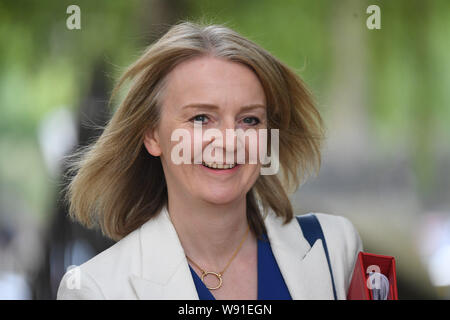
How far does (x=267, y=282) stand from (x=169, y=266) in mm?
299

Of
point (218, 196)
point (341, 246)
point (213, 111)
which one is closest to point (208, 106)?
point (213, 111)

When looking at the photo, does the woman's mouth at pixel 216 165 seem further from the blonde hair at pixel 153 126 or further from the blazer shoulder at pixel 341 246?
the blazer shoulder at pixel 341 246

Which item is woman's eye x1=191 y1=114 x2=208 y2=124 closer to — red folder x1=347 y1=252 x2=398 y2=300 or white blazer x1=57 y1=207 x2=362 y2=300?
white blazer x1=57 y1=207 x2=362 y2=300

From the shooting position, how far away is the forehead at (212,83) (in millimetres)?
1423

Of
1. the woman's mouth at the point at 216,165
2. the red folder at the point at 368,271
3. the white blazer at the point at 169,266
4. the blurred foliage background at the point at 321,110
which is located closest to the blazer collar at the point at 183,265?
the white blazer at the point at 169,266

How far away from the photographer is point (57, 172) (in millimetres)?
2383

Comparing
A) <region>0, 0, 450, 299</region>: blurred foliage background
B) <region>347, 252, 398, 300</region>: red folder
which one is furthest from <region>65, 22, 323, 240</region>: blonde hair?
<region>0, 0, 450, 299</region>: blurred foliage background

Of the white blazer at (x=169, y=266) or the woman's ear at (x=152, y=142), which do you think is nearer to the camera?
the white blazer at (x=169, y=266)

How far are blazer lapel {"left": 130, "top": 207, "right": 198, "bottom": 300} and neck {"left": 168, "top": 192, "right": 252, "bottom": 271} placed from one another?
0.05 m

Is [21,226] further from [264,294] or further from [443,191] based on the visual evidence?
[443,191]

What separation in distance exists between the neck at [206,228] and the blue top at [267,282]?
0.22ft

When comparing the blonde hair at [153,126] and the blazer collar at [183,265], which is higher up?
the blonde hair at [153,126]

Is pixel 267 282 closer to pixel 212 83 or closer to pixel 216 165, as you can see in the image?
pixel 216 165

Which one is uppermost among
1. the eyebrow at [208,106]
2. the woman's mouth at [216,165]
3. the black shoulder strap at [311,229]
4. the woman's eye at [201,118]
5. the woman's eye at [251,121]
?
the eyebrow at [208,106]
